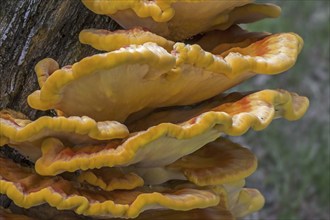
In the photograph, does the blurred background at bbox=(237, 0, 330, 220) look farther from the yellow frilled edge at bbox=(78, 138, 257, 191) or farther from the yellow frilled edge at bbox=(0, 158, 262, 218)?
the yellow frilled edge at bbox=(0, 158, 262, 218)

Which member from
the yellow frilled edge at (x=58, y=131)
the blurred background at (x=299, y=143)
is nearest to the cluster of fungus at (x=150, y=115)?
the yellow frilled edge at (x=58, y=131)

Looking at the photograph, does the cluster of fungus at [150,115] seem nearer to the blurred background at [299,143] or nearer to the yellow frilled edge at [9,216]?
the yellow frilled edge at [9,216]

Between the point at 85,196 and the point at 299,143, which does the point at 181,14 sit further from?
the point at 299,143

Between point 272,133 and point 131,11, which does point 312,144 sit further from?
point 131,11

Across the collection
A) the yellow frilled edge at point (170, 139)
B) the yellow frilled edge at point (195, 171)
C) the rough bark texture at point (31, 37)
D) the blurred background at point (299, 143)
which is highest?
the rough bark texture at point (31, 37)

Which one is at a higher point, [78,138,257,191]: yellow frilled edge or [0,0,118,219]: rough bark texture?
[0,0,118,219]: rough bark texture

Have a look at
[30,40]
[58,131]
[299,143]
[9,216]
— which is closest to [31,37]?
[30,40]

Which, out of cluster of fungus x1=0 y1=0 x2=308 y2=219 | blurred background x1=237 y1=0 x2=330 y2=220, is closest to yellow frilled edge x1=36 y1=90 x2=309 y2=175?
cluster of fungus x1=0 y1=0 x2=308 y2=219

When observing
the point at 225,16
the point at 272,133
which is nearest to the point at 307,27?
the point at 272,133
